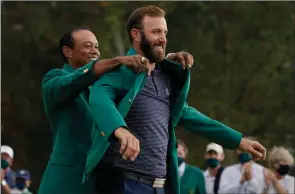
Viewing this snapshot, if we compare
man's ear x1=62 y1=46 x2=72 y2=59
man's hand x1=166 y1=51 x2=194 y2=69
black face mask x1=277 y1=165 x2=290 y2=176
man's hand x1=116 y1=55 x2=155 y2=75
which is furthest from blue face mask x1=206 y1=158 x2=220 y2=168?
man's hand x1=116 y1=55 x2=155 y2=75

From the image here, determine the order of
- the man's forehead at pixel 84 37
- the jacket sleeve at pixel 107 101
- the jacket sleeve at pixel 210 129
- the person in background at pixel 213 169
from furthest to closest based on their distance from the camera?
Result: the person in background at pixel 213 169 → the man's forehead at pixel 84 37 → the jacket sleeve at pixel 210 129 → the jacket sleeve at pixel 107 101

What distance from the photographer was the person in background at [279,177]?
15.1 metres

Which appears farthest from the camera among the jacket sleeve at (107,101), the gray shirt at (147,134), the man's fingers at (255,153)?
the man's fingers at (255,153)

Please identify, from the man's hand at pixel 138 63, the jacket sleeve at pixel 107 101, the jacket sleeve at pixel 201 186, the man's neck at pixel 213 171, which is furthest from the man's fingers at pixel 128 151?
the man's neck at pixel 213 171

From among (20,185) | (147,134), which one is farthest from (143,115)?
(20,185)

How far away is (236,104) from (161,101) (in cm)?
2520

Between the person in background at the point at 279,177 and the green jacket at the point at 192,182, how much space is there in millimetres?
903

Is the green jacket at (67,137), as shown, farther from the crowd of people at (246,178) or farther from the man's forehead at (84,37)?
the crowd of people at (246,178)

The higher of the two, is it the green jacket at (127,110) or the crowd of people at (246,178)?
the crowd of people at (246,178)

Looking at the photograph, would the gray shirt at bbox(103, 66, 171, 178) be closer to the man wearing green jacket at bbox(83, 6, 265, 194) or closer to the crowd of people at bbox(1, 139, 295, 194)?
the man wearing green jacket at bbox(83, 6, 265, 194)

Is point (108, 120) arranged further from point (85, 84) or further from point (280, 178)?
point (280, 178)

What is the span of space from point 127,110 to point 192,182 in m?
8.18

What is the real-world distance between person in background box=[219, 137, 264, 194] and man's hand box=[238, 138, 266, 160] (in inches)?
270

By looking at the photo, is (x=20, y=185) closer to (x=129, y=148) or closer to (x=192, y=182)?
(x=192, y=182)
